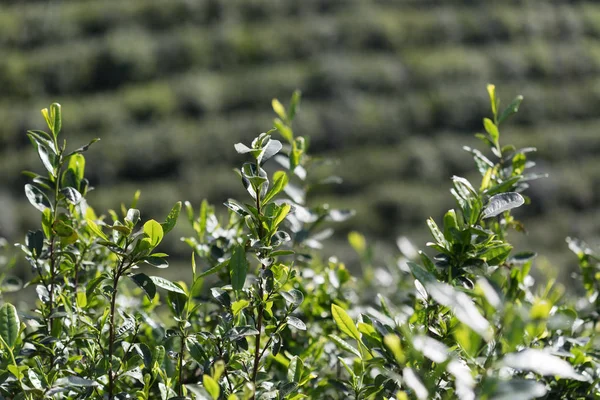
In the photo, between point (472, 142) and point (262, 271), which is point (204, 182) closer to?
point (472, 142)

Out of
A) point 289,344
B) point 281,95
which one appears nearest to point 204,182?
point 281,95

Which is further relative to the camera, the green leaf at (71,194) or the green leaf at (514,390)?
the green leaf at (71,194)

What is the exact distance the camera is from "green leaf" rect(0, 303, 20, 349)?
808 millimetres

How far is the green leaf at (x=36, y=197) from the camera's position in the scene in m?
0.94

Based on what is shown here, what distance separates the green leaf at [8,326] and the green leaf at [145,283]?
15cm

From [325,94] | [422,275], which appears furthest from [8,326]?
[325,94]

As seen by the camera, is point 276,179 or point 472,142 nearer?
point 276,179

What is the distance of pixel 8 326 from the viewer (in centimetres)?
81

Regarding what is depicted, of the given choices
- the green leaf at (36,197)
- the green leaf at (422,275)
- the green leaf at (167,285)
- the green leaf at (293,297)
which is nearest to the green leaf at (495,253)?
the green leaf at (422,275)

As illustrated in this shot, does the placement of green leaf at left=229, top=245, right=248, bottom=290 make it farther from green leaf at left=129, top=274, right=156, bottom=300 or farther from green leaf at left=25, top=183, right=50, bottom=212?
green leaf at left=25, top=183, right=50, bottom=212

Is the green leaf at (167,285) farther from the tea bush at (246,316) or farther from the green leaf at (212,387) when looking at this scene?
the green leaf at (212,387)

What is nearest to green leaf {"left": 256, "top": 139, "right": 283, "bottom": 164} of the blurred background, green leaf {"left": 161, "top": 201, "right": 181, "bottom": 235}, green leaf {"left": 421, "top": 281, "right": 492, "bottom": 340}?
green leaf {"left": 161, "top": 201, "right": 181, "bottom": 235}

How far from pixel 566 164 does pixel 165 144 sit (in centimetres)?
439

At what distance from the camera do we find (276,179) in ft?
3.04
